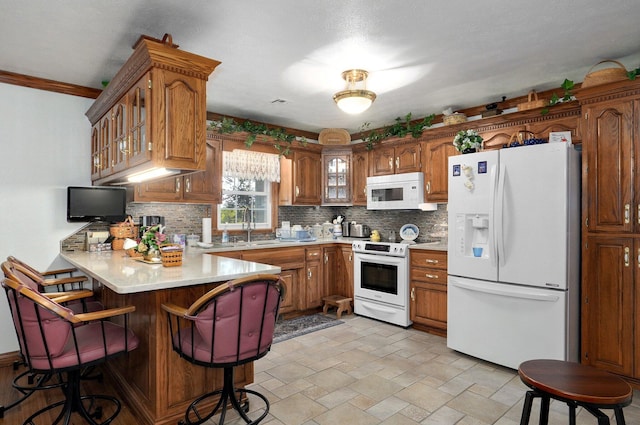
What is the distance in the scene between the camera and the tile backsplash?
4125mm

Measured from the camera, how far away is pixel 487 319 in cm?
331

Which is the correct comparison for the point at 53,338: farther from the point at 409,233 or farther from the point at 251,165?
the point at 409,233

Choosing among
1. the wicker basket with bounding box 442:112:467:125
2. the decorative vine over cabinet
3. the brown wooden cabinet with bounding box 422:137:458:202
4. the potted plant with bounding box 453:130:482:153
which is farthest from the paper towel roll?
the decorative vine over cabinet

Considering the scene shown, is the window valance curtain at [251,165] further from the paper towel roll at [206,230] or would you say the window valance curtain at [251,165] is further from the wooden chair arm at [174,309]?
the wooden chair arm at [174,309]

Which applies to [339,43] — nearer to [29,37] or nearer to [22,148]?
[29,37]

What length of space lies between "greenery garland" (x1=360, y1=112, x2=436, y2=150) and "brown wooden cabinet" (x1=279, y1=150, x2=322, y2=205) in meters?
0.81

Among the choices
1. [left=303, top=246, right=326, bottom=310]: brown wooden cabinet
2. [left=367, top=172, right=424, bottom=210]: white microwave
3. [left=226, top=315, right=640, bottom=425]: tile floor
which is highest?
[left=367, top=172, right=424, bottom=210]: white microwave

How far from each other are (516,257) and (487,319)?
0.62 meters

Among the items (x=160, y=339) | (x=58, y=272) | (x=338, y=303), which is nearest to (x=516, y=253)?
(x=338, y=303)

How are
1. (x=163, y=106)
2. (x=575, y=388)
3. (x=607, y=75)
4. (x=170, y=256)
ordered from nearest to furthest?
(x=575, y=388) < (x=163, y=106) < (x=170, y=256) < (x=607, y=75)

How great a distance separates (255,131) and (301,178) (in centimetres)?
99

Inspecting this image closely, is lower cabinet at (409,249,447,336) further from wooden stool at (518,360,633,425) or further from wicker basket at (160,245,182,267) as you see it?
wicker basket at (160,245,182,267)

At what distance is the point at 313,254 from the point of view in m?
4.96

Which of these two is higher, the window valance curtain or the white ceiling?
the white ceiling
